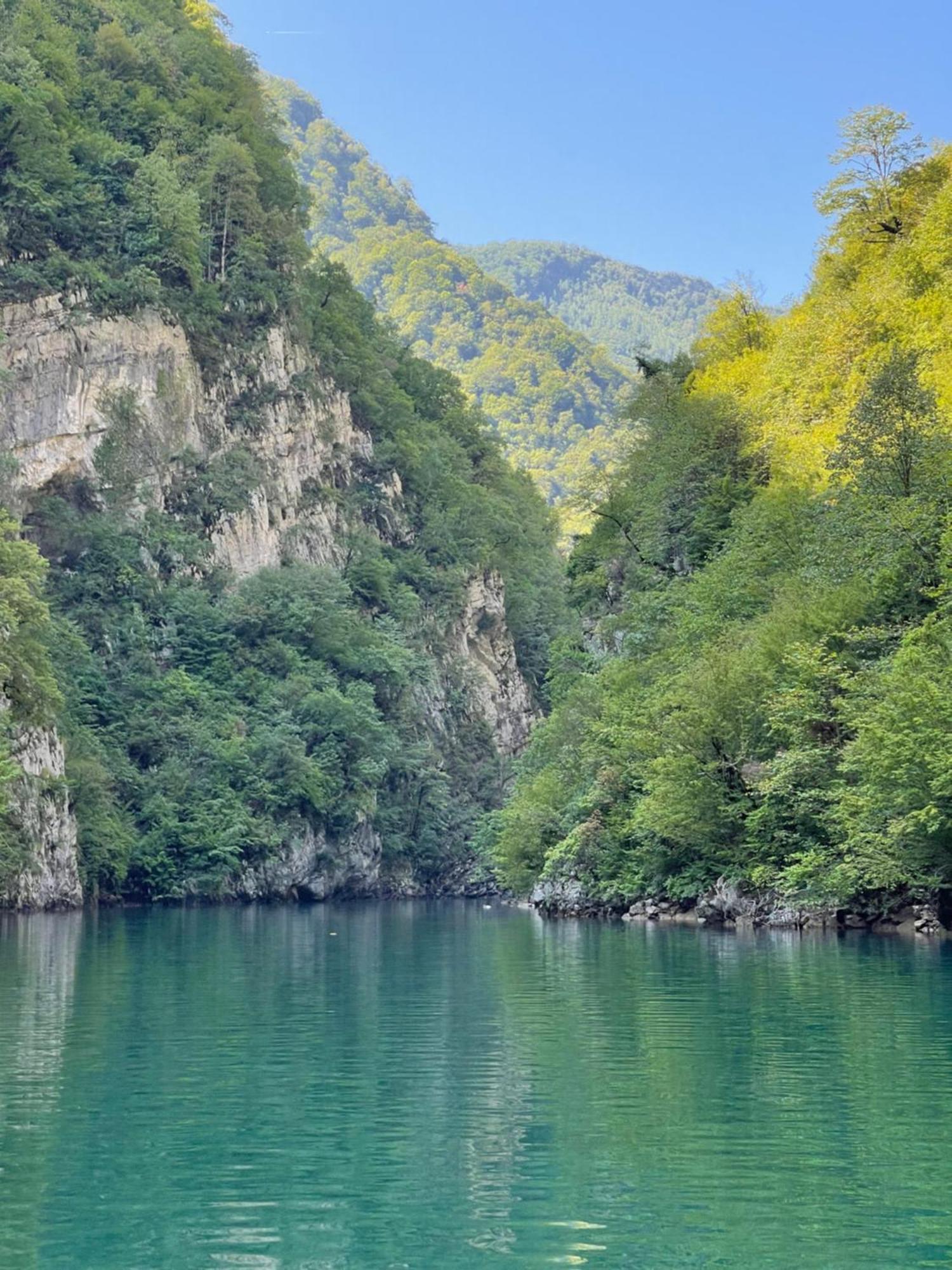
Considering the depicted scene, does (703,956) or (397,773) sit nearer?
(703,956)

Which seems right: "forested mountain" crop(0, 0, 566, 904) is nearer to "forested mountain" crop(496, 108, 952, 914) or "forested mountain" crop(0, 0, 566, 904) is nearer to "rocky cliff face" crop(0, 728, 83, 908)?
"rocky cliff face" crop(0, 728, 83, 908)

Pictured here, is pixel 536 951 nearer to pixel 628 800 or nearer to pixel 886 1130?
pixel 628 800

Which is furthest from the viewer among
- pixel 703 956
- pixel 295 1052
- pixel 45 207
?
pixel 45 207

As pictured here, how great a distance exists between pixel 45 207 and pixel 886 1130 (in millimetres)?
77857

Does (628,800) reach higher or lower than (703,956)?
higher

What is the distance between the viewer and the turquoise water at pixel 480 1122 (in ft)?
32.3

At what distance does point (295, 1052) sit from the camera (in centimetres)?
1783

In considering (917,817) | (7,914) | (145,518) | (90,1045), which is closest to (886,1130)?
(90,1045)

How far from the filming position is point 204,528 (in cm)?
8738

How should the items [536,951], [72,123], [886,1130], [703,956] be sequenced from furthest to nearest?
[72,123] < [536,951] < [703,956] < [886,1130]

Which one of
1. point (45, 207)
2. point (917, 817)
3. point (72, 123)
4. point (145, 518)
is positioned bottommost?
point (917, 817)

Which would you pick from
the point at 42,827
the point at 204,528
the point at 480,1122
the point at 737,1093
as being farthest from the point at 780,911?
the point at 204,528

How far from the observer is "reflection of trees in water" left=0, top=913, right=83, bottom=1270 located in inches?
403

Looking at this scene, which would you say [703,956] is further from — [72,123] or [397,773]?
[72,123]
